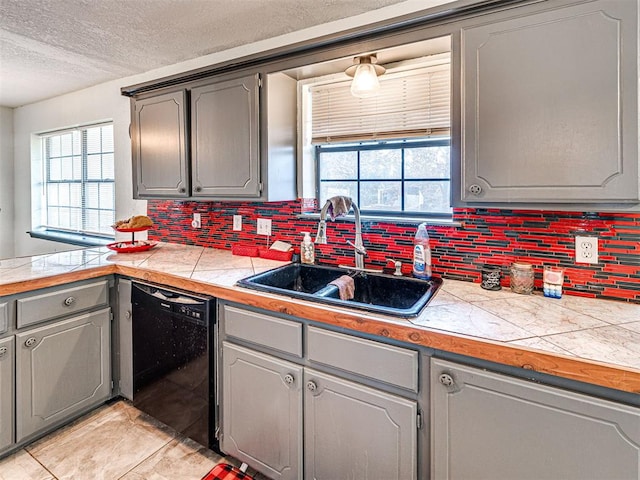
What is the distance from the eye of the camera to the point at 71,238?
144 inches

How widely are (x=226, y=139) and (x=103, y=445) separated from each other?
5.95 ft

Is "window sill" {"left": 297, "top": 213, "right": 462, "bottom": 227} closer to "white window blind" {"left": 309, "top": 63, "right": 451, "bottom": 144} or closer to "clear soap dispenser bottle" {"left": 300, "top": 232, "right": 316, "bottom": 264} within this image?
"clear soap dispenser bottle" {"left": 300, "top": 232, "right": 316, "bottom": 264}

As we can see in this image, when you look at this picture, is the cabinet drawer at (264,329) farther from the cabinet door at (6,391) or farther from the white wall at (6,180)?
the white wall at (6,180)

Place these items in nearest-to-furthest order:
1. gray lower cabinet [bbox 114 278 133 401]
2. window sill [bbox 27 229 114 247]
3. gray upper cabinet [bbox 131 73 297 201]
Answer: gray upper cabinet [bbox 131 73 297 201] < gray lower cabinet [bbox 114 278 133 401] < window sill [bbox 27 229 114 247]

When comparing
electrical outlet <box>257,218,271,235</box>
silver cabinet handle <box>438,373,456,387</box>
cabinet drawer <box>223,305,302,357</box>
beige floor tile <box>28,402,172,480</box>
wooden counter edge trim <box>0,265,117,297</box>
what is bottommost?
beige floor tile <box>28,402,172,480</box>

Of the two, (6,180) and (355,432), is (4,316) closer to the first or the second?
(355,432)

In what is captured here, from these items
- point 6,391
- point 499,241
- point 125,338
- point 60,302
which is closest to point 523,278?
point 499,241

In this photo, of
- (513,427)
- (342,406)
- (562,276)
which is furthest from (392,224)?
(513,427)

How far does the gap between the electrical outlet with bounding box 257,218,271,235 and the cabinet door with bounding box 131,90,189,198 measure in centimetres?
50

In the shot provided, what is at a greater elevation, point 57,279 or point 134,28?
point 134,28

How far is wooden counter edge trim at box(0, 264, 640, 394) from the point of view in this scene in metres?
0.91

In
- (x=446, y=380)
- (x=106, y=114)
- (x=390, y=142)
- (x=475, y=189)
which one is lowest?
(x=446, y=380)

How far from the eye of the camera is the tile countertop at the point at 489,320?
3.14 feet

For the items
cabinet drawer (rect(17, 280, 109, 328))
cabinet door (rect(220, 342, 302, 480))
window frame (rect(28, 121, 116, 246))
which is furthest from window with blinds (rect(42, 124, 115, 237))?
cabinet door (rect(220, 342, 302, 480))
